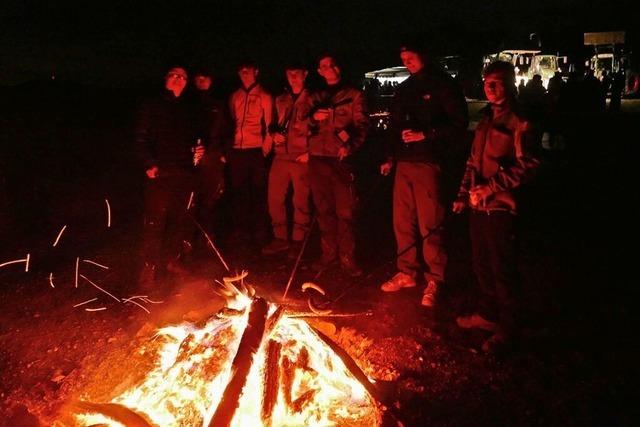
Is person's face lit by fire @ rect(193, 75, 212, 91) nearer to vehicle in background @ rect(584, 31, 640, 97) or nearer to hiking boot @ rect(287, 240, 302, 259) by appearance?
hiking boot @ rect(287, 240, 302, 259)

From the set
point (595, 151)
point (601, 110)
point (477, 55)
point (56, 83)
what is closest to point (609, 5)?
point (477, 55)

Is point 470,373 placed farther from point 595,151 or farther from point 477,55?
point 477,55

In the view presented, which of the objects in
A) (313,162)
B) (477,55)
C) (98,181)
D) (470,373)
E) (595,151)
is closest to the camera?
(470,373)

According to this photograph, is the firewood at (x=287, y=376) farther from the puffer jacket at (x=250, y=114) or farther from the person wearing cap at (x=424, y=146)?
the puffer jacket at (x=250, y=114)

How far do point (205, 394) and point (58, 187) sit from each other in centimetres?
733

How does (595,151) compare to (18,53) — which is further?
(18,53)

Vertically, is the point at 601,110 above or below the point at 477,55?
below

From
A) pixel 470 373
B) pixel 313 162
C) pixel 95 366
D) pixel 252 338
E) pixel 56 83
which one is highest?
pixel 56 83

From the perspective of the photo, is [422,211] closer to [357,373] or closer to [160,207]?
[357,373]

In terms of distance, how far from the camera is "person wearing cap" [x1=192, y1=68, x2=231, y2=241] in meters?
6.06

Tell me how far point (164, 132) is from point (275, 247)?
1.98 metres

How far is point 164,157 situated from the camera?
209 inches

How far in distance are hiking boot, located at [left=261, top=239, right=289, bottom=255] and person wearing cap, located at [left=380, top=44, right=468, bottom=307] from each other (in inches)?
69.7

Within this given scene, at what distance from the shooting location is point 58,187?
9.09 metres
